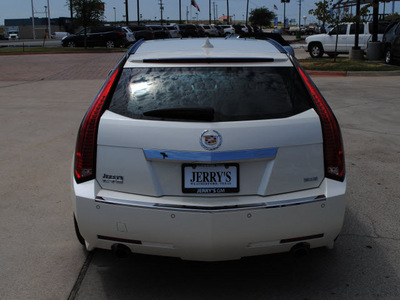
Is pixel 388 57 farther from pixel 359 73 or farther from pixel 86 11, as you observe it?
pixel 86 11

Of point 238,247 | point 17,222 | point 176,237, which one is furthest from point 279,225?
point 17,222

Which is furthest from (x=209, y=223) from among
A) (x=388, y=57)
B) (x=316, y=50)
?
(x=316, y=50)

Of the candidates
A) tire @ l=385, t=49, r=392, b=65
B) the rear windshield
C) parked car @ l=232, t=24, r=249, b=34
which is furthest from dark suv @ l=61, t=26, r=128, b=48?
the rear windshield

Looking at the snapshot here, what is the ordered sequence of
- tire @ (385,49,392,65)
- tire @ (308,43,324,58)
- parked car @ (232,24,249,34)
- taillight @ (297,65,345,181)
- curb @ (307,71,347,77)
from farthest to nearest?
tire @ (308,43,324,58) → tire @ (385,49,392,65) → parked car @ (232,24,249,34) → curb @ (307,71,347,77) → taillight @ (297,65,345,181)

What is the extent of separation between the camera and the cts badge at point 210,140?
3.04m

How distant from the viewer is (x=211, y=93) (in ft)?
10.8

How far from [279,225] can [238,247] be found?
0.30 metres

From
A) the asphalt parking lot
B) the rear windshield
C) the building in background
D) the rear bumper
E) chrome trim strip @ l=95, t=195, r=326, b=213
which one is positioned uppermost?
the building in background

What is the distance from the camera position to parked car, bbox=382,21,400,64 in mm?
19580

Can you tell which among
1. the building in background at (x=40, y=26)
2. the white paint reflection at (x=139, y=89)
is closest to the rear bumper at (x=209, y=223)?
the white paint reflection at (x=139, y=89)

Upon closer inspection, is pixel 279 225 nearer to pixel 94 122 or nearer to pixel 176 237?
pixel 176 237

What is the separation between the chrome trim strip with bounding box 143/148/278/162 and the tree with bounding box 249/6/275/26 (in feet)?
334

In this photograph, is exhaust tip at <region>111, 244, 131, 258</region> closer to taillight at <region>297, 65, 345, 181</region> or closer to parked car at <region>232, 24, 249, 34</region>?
taillight at <region>297, 65, 345, 181</region>

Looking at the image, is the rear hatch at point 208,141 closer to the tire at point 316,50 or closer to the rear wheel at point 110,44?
the tire at point 316,50
